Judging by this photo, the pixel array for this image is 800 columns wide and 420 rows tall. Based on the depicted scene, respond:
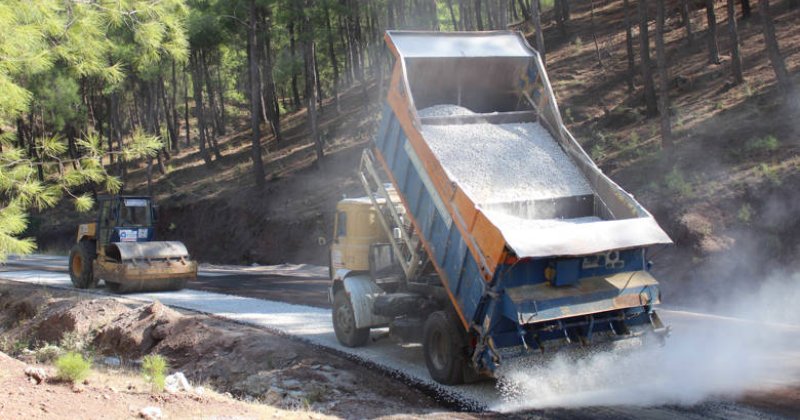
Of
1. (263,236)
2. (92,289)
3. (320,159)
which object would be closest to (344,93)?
(320,159)

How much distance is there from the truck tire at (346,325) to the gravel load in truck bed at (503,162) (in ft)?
9.34

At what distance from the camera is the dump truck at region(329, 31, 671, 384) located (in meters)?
7.70

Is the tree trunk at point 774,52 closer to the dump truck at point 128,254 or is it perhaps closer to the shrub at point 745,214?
the shrub at point 745,214

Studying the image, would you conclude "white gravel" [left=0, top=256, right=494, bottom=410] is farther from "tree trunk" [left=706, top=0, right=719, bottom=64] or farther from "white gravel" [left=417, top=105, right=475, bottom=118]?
"tree trunk" [left=706, top=0, right=719, bottom=64]

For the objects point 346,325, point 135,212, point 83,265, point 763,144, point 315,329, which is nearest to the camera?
point 346,325

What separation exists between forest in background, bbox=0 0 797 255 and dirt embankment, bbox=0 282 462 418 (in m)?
2.57

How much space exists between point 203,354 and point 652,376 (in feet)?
22.4

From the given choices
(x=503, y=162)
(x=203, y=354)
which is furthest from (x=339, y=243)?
(x=503, y=162)

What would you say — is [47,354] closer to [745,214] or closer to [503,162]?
[503,162]

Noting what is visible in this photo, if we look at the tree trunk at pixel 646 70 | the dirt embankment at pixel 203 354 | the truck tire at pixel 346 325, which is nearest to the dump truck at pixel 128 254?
the dirt embankment at pixel 203 354

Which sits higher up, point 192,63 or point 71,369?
point 192,63

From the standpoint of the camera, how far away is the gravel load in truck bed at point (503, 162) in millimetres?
8945

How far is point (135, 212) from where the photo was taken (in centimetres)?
1919

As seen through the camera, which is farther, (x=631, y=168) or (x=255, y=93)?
(x=255, y=93)
